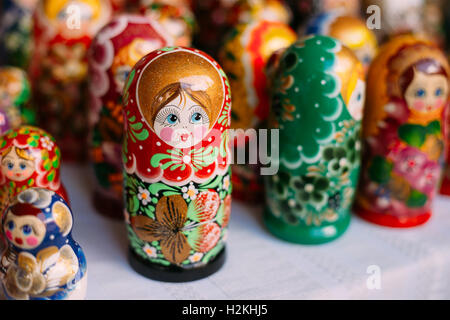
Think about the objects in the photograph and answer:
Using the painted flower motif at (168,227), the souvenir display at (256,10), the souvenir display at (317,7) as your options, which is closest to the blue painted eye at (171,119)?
the painted flower motif at (168,227)

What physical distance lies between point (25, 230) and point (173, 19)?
532 millimetres

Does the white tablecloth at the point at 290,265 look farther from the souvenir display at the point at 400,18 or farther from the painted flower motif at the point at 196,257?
the souvenir display at the point at 400,18

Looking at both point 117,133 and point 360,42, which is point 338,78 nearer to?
point 360,42

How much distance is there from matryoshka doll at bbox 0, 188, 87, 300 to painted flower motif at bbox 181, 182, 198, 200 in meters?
0.14

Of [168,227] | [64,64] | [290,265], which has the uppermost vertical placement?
[64,64]

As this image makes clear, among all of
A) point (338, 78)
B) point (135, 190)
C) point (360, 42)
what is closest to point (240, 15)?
point (360, 42)

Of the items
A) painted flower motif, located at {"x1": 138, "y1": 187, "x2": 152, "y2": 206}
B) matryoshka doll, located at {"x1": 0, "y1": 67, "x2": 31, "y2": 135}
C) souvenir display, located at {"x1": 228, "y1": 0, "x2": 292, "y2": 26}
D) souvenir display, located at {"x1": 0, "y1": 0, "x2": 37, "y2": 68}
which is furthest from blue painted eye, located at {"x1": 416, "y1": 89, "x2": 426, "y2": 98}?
souvenir display, located at {"x1": 0, "y1": 0, "x2": 37, "y2": 68}

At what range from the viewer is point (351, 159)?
0.78 metres

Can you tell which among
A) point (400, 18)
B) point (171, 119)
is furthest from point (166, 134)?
point (400, 18)

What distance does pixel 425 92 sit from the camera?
792mm

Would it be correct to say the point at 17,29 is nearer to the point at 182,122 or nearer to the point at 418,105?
the point at 182,122

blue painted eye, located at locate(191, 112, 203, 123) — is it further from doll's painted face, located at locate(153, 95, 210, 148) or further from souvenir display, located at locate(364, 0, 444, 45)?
souvenir display, located at locate(364, 0, 444, 45)

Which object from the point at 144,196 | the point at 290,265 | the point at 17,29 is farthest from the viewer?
the point at 17,29

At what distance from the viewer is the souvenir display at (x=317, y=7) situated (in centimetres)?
116
